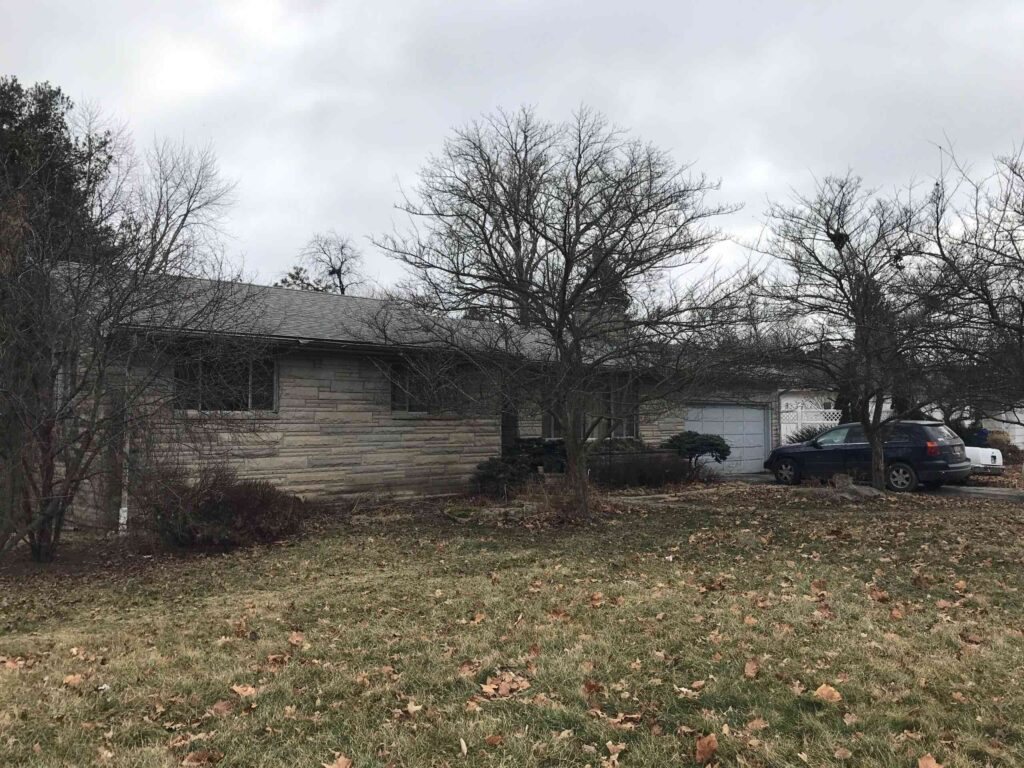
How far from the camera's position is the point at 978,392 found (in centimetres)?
1109

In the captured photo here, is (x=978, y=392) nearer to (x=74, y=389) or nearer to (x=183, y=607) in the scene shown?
(x=183, y=607)

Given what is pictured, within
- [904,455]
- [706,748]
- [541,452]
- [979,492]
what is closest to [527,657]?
[706,748]

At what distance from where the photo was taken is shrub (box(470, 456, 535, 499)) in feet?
44.0

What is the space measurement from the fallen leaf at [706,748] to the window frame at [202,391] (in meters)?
7.04

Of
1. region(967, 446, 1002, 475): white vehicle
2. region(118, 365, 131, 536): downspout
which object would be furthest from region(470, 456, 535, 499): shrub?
region(967, 446, 1002, 475): white vehicle

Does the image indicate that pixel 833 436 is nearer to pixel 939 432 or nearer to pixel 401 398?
pixel 939 432

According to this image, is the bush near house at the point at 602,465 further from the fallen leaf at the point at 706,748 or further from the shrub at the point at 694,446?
the fallen leaf at the point at 706,748

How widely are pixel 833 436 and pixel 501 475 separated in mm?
8045

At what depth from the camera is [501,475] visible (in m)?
13.4

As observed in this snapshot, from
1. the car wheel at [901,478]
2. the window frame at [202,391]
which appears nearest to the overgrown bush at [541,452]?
the window frame at [202,391]

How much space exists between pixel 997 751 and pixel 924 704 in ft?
1.73

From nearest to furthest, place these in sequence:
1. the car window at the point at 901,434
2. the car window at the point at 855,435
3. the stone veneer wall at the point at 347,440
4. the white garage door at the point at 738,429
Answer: the stone veneer wall at the point at 347,440 < the car window at the point at 901,434 < the car window at the point at 855,435 < the white garage door at the point at 738,429

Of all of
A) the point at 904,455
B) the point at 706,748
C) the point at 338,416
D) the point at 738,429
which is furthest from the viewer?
the point at 738,429

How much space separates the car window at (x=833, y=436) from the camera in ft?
54.2
